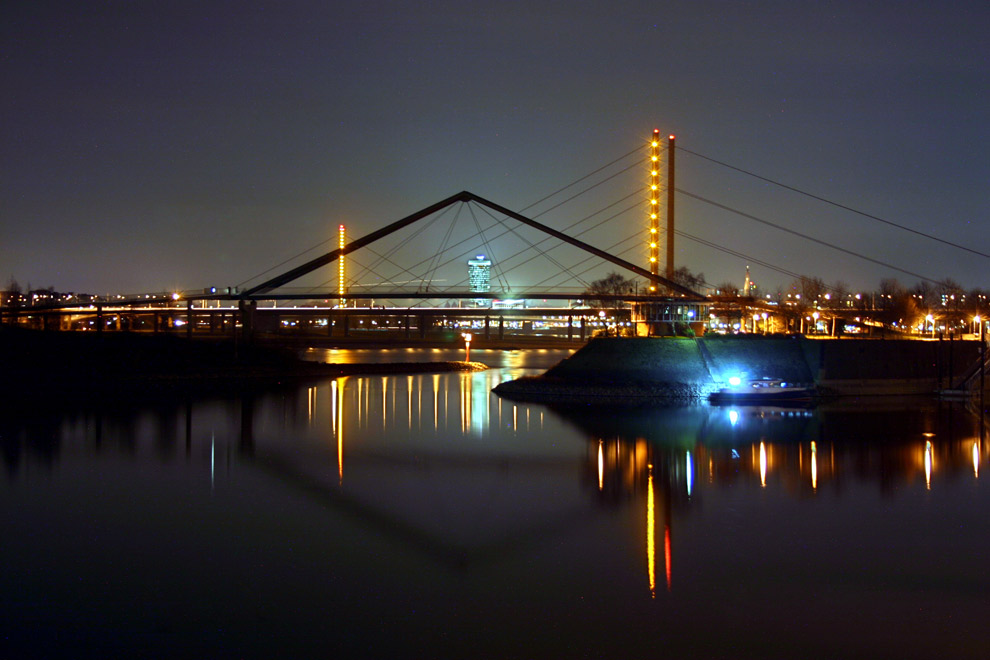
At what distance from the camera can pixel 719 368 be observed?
3759cm

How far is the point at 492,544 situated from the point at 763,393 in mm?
24566

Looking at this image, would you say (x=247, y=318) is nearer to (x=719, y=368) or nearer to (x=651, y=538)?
(x=719, y=368)

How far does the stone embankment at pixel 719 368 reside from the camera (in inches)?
1455

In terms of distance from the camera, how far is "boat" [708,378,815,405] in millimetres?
35719

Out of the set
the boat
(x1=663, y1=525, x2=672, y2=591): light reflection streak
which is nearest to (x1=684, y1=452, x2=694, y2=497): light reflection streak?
(x1=663, y1=525, x2=672, y2=591): light reflection streak

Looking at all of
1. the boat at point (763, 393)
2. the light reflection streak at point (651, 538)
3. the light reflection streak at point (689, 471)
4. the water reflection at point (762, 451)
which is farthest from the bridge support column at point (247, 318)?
the light reflection streak at point (651, 538)

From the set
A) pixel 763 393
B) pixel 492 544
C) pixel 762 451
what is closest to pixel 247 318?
pixel 763 393

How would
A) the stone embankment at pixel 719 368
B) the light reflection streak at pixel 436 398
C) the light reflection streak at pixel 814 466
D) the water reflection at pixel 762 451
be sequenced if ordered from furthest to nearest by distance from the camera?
1. the stone embankment at pixel 719 368
2. the light reflection streak at pixel 436 398
3. the light reflection streak at pixel 814 466
4. the water reflection at pixel 762 451

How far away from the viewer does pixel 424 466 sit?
20.6 metres

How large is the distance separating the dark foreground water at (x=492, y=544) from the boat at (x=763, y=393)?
9.56 metres

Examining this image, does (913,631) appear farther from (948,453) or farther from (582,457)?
(948,453)

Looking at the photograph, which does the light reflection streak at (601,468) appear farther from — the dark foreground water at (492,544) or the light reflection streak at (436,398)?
the light reflection streak at (436,398)

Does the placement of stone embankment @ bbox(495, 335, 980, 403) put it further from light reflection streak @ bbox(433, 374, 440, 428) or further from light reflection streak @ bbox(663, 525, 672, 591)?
light reflection streak @ bbox(663, 525, 672, 591)

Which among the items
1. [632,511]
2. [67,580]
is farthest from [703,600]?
[67,580]
